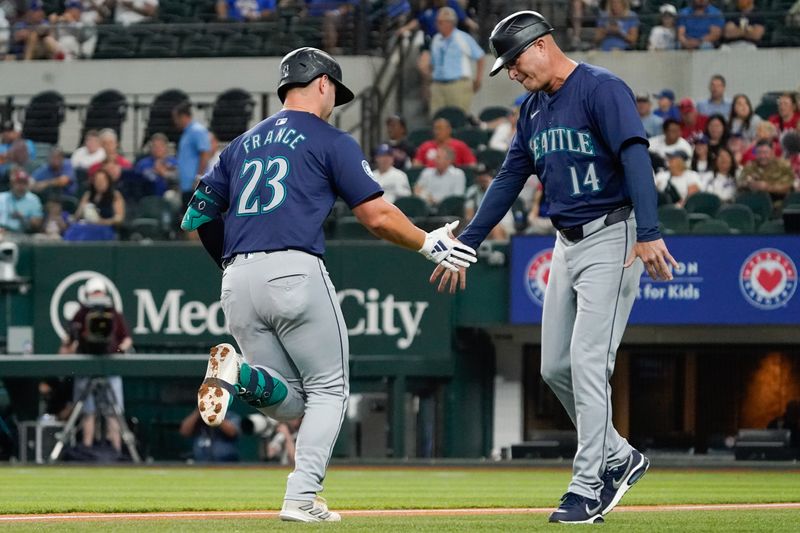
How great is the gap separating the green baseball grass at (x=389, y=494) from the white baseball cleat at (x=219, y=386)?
1.42 feet

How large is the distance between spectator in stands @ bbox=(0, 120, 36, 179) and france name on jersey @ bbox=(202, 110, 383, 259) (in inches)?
517

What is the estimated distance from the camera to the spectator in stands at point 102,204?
17.4 meters

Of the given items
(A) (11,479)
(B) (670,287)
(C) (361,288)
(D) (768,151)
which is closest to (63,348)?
(C) (361,288)

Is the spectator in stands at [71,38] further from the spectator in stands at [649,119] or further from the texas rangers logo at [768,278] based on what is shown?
the texas rangers logo at [768,278]

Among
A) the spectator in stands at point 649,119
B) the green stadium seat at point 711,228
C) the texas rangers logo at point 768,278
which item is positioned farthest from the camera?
the spectator in stands at point 649,119

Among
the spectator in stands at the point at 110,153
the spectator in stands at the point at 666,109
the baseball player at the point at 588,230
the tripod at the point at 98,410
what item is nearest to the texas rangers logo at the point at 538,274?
the spectator in stands at the point at 666,109

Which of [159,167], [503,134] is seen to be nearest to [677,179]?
[503,134]

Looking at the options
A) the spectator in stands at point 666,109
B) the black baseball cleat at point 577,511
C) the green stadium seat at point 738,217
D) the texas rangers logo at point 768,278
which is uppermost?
the spectator in stands at point 666,109

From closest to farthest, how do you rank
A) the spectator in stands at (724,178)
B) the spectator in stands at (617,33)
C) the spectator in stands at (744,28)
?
the spectator in stands at (724,178)
the spectator in stands at (744,28)
the spectator in stands at (617,33)

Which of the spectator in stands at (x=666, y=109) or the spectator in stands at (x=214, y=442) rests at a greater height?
the spectator in stands at (x=666, y=109)

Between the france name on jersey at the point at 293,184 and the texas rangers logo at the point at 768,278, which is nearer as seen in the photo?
the france name on jersey at the point at 293,184

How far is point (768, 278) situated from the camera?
1565cm

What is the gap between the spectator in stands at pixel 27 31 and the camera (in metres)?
23.6

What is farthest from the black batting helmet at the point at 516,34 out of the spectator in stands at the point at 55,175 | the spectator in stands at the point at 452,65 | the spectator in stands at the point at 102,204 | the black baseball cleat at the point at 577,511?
the spectator in stands at the point at 452,65
